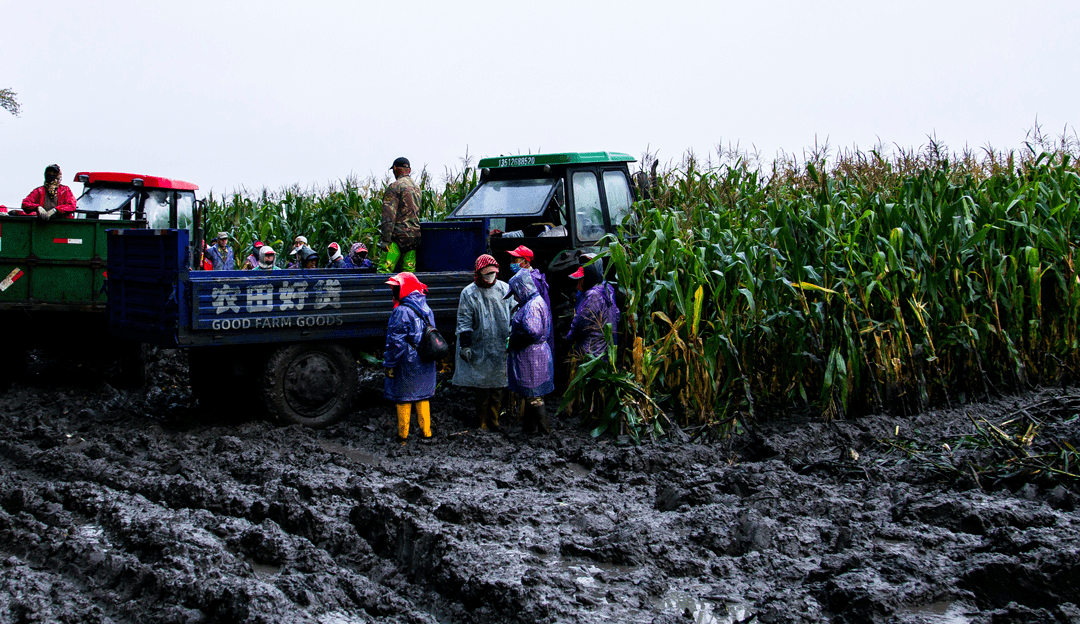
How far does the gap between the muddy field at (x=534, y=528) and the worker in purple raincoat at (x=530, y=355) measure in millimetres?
319

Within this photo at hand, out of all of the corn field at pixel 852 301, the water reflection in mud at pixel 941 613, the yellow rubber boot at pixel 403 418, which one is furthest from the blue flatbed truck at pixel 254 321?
the water reflection in mud at pixel 941 613

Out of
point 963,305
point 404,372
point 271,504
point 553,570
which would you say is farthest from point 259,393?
point 963,305

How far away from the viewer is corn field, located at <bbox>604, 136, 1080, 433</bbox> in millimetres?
7098

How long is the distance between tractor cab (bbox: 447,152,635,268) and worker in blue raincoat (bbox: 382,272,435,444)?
5.72 ft

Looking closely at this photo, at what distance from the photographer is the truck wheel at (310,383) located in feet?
24.9

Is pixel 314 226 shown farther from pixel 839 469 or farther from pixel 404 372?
pixel 839 469

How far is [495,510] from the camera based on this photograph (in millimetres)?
5199

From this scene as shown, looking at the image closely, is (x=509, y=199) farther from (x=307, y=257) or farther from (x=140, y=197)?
(x=140, y=197)

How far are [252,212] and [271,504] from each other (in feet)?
38.8

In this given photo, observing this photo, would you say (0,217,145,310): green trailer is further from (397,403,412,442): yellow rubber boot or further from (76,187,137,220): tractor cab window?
(397,403,412,442): yellow rubber boot

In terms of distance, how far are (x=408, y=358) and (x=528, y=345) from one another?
97 centimetres

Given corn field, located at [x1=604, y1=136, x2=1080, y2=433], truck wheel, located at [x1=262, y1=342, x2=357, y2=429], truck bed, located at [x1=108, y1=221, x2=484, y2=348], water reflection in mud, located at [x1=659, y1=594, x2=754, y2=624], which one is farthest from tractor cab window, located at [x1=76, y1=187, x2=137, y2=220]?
water reflection in mud, located at [x1=659, y1=594, x2=754, y2=624]

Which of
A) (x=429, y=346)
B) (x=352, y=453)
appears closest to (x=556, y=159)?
(x=429, y=346)

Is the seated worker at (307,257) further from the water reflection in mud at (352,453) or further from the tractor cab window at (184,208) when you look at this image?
the water reflection in mud at (352,453)
